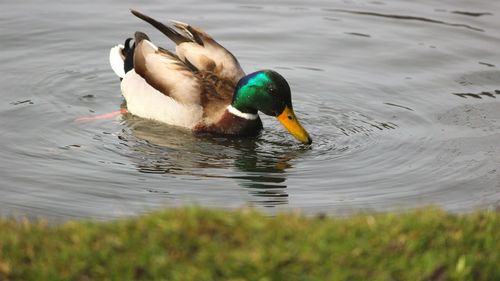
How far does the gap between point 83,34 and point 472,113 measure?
18.7 ft

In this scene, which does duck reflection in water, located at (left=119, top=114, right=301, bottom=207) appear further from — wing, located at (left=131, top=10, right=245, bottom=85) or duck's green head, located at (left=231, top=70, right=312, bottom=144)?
wing, located at (left=131, top=10, right=245, bottom=85)

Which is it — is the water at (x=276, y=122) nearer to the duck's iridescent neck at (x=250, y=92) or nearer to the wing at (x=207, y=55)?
the duck's iridescent neck at (x=250, y=92)

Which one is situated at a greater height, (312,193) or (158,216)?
(158,216)

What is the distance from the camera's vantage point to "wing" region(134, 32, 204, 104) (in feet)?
37.0

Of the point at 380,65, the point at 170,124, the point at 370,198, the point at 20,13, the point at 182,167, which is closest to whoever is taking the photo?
the point at 370,198

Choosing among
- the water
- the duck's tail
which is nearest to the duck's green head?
the water

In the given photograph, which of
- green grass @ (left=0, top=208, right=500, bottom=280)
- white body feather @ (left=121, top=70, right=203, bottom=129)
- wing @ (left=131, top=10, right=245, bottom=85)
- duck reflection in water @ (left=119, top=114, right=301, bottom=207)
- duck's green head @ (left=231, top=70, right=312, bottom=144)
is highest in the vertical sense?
green grass @ (left=0, top=208, right=500, bottom=280)

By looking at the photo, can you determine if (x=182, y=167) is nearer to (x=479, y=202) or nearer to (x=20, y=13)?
(x=479, y=202)

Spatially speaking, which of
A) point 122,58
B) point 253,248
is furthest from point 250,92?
point 253,248

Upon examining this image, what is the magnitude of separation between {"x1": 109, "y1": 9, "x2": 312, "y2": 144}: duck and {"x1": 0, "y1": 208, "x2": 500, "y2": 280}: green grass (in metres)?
5.17

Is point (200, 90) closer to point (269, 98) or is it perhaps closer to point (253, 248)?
point (269, 98)

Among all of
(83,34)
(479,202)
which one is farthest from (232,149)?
(83,34)

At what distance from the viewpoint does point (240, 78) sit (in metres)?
11.5

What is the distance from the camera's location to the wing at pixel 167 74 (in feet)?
37.0
